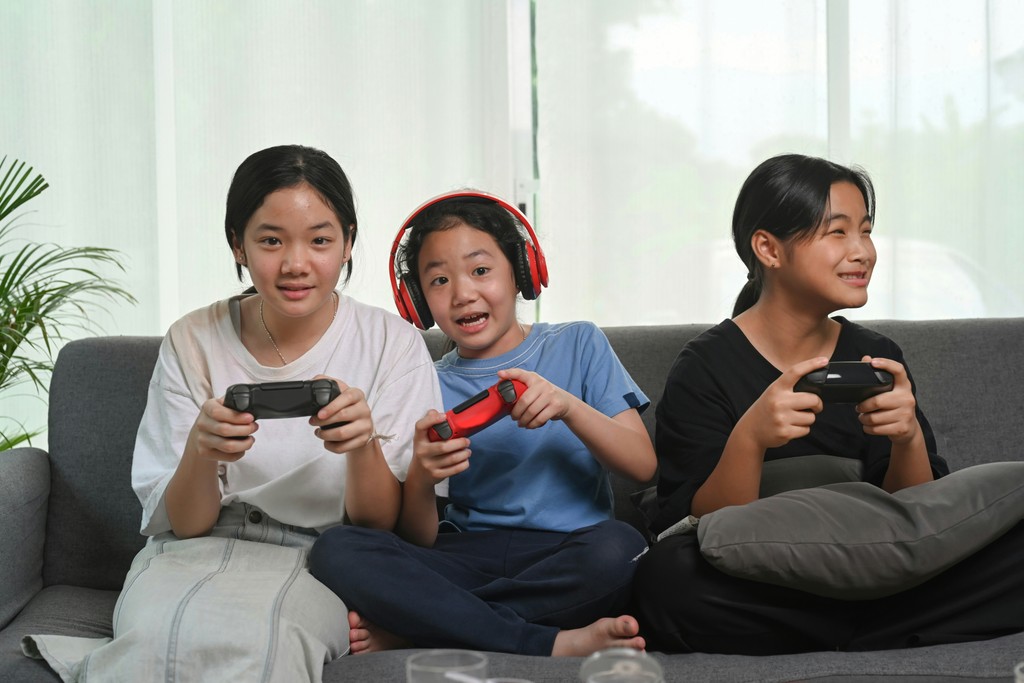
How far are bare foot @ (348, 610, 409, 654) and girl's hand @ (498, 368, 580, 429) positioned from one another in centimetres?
38

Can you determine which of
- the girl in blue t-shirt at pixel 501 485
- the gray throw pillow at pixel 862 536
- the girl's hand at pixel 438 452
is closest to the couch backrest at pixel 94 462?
the girl in blue t-shirt at pixel 501 485

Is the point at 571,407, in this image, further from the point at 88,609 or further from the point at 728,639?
the point at 88,609

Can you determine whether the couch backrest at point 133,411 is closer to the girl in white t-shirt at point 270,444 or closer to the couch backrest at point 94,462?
the couch backrest at point 94,462

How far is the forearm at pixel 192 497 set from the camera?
1477mm

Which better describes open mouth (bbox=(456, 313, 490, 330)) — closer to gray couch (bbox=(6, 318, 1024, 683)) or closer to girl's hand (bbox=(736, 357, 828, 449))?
gray couch (bbox=(6, 318, 1024, 683))

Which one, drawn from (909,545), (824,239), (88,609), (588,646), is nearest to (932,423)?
(824,239)

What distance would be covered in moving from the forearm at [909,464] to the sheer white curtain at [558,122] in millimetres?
1568

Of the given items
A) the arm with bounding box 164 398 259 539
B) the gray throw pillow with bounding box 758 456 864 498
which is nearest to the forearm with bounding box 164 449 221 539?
the arm with bounding box 164 398 259 539

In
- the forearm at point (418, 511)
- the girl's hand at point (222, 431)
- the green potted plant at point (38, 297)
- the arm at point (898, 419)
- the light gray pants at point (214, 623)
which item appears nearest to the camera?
the light gray pants at point (214, 623)

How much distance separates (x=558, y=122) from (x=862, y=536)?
2.07 m

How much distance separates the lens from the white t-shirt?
1.58 metres

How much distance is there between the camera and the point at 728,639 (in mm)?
1379

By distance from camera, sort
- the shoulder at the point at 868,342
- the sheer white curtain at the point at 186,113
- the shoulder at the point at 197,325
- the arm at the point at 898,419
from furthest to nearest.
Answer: the sheer white curtain at the point at 186,113 → the shoulder at the point at 868,342 → the shoulder at the point at 197,325 → the arm at the point at 898,419

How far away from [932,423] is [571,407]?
31.8 inches
